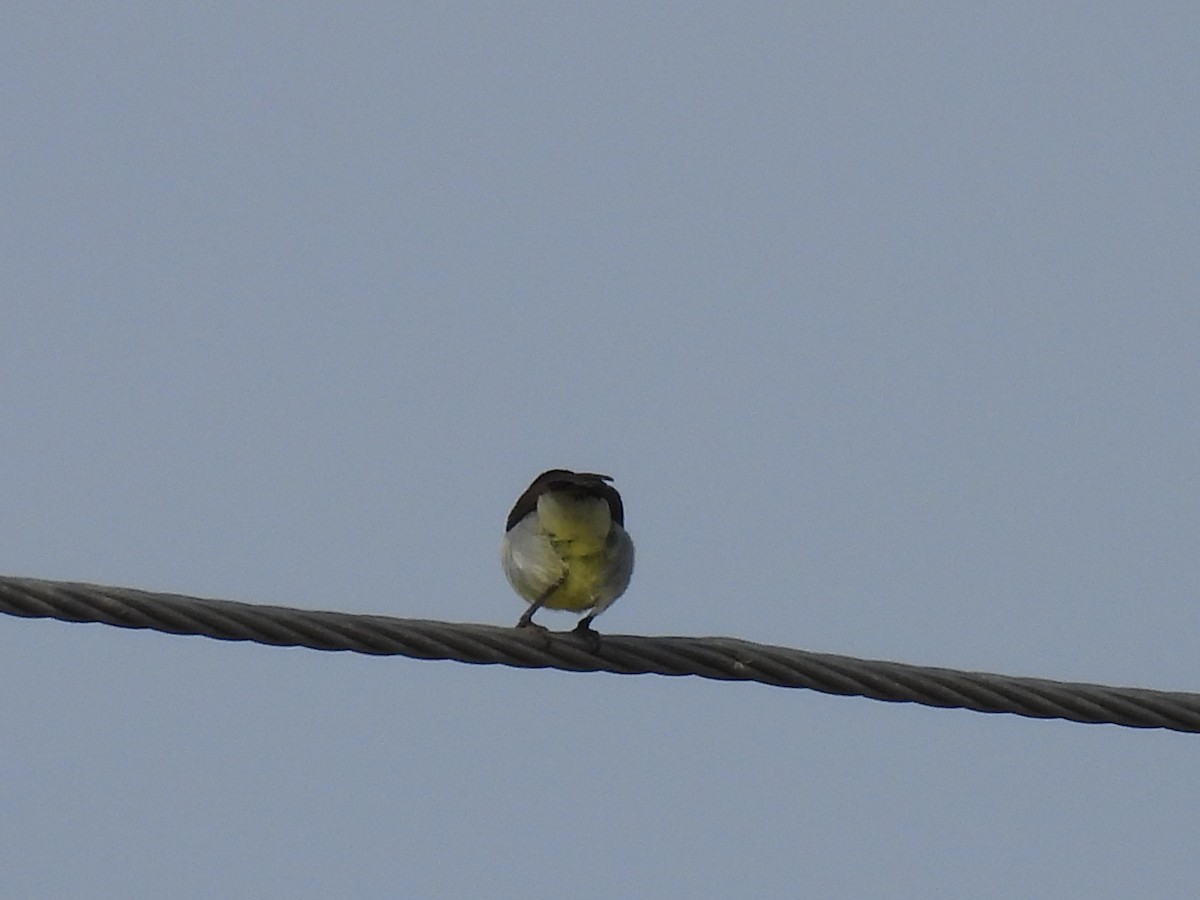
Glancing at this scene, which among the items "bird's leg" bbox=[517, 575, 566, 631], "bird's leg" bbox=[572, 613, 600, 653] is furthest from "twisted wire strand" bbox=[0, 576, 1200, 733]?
"bird's leg" bbox=[517, 575, 566, 631]

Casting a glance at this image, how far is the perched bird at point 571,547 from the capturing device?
7.50m

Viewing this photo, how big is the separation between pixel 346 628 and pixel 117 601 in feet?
1.93

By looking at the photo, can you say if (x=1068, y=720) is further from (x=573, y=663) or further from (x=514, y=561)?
(x=514, y=561)

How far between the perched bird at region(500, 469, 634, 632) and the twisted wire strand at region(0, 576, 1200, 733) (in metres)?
1.53

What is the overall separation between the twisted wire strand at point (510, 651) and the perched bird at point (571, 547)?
5.03ft

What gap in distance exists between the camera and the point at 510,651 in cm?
596

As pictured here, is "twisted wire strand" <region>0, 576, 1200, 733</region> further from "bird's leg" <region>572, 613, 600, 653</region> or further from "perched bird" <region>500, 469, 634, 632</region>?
"perched bird" <region>500, 469, 634, 632</region>

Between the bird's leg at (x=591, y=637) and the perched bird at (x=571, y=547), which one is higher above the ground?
the perched bird at (x=571, y=547)

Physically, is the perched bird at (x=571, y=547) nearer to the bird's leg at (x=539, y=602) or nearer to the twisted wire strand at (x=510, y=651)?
the bird's leg at (x=539, y=602)

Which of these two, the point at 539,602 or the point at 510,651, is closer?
the point at 510,651

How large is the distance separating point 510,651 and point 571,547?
1634 millimetres

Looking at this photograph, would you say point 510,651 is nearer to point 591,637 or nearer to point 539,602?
point 591,637

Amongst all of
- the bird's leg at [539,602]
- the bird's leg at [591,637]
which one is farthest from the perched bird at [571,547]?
the bird's leg at [591,637]

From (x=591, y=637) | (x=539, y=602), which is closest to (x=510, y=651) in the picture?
(x=591, y=637)
